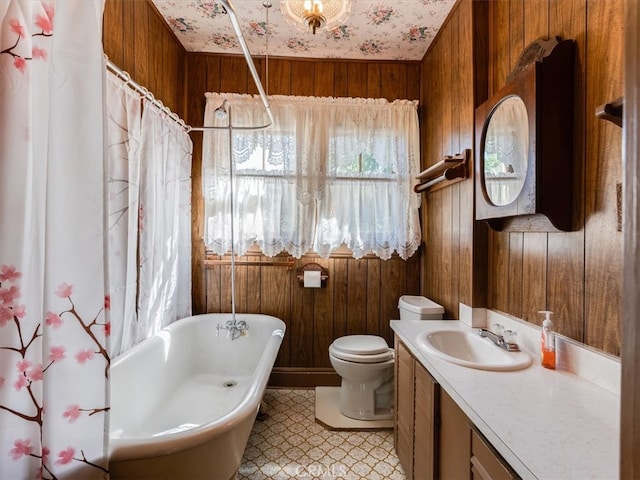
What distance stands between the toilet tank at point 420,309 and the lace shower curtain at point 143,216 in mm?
1702

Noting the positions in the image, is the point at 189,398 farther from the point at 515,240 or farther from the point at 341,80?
the point at 341,80

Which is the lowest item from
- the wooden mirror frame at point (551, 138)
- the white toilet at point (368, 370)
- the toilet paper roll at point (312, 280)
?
the white toilet at point (368, 370)

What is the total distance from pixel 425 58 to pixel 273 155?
150 cm

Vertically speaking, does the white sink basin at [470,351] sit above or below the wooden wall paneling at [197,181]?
below

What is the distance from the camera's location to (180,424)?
171 centimetres

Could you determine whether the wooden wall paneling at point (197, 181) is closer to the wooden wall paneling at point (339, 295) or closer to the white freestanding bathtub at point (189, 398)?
the white freestanding bathtub at point (189, 398)

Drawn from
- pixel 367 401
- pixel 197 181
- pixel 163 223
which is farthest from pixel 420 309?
pixel 197 181

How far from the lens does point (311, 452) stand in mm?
1771

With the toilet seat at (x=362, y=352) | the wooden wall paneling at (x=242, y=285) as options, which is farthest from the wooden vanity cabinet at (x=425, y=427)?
the wooden wall paneling at (x=242, y=285)

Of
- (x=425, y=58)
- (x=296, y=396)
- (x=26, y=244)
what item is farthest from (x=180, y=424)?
(x=425, y=58)

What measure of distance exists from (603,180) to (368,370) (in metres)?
1.59

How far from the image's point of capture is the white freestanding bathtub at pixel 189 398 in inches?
38.4

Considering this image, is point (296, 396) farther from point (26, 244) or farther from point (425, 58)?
point (425, 58)

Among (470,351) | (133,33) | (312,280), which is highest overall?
(133,33)
